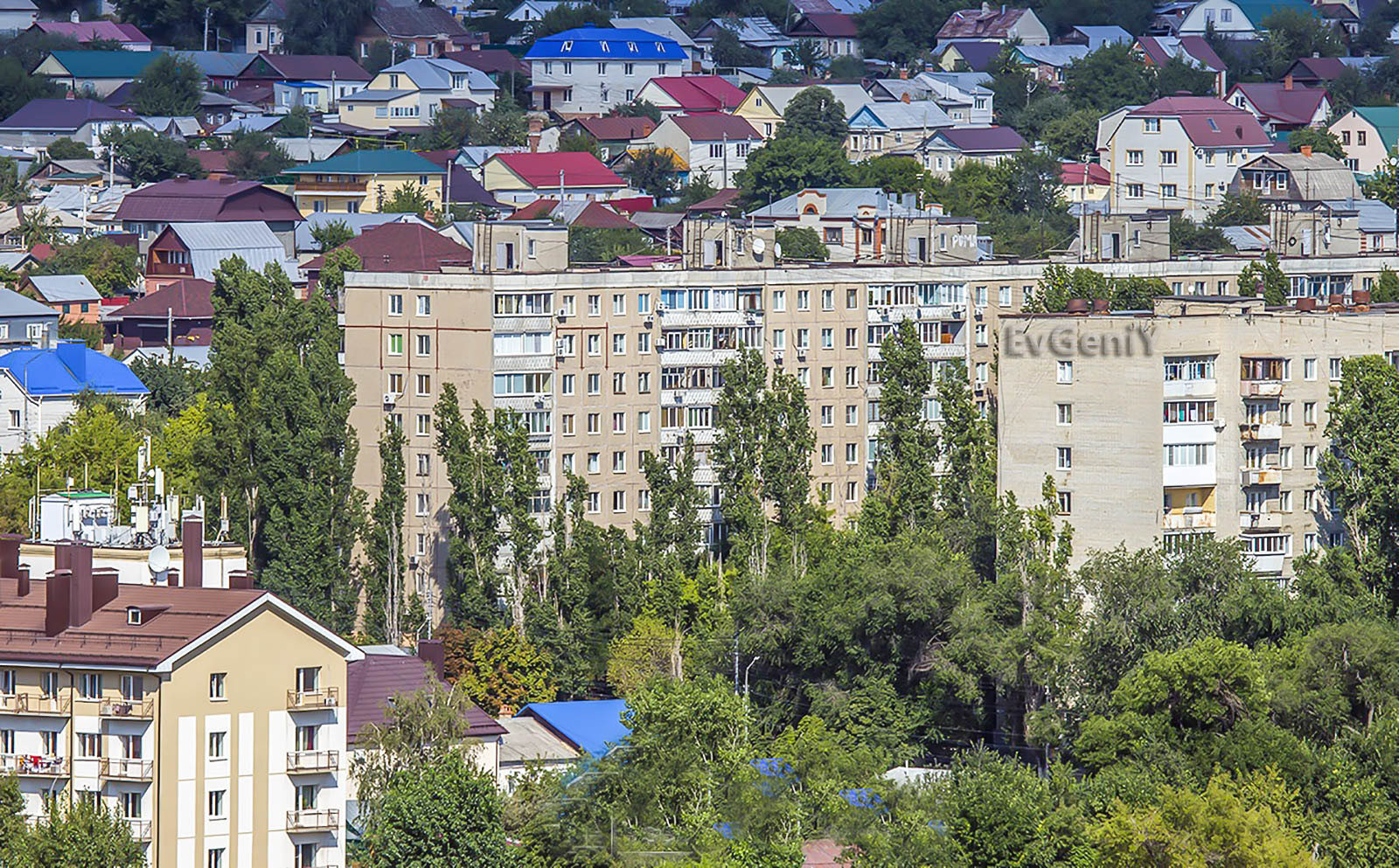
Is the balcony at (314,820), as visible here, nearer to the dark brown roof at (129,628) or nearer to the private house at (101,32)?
the dark brown roof at (129,628)

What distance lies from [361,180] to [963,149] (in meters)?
23.4

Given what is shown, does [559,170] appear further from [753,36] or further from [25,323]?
[25,323]

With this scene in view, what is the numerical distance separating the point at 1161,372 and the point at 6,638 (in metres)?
21.6

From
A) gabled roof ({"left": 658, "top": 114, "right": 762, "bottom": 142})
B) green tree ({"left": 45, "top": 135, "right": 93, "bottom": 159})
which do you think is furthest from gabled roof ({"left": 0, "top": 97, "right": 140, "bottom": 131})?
gabled roof ({"left": 658, "top": 114, "right": 762, "bottom": 142})

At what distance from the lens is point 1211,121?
116312 millimetres

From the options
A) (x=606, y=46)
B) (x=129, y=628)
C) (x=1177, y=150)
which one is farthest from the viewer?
(x=606, y=46)

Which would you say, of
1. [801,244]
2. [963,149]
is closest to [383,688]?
[801,244]

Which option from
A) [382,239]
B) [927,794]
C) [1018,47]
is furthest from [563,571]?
[1018,47]

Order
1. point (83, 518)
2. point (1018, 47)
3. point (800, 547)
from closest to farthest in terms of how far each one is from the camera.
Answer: point (83, 518)
point (800, 547)
point (1018, 47)

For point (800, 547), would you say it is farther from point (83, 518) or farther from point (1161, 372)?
point (83, 518)

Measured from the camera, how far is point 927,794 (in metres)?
44.1

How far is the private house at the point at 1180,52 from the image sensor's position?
14025 cm

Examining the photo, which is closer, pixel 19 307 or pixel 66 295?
pixel 19 307

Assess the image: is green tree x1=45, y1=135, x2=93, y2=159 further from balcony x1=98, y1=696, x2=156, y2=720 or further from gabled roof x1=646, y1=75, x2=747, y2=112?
balcony x1=98, y1=696, x2=156, y2=720
